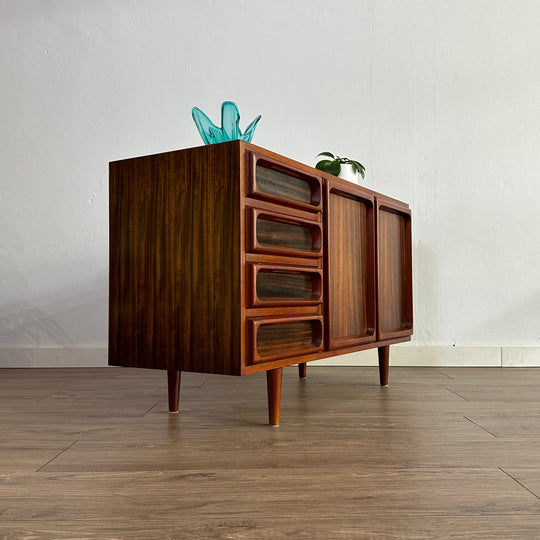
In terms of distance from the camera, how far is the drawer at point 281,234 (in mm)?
1122

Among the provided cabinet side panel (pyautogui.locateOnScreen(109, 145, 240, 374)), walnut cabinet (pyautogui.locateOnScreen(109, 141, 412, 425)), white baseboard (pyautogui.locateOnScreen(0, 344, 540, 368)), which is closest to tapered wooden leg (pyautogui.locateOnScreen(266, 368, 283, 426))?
walnut cabinet (pyautogui.locateOnScreen(109, 141, 412, 425))

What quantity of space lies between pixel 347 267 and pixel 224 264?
55 cm

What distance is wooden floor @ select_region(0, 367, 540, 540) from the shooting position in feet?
2.20

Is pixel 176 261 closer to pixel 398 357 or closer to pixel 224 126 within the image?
pixel 224 126

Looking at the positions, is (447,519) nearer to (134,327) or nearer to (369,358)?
(134,327)

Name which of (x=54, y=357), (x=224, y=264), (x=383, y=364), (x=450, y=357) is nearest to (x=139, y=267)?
(x=224, y=264)

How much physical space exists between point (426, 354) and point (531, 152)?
1113 millimetres

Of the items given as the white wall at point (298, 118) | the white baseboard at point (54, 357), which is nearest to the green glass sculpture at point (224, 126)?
the white wall at point (298, 118)

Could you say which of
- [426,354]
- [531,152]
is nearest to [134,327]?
[426,354]

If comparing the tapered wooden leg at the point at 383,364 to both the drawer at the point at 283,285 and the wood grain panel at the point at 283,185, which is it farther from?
the wood grain panel at the point at 283,185

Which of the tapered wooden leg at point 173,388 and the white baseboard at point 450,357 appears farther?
the white baseboard at point 450,357

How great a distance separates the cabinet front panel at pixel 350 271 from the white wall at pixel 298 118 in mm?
772

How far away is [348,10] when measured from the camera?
2408 mm

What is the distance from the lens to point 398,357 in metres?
2.31
